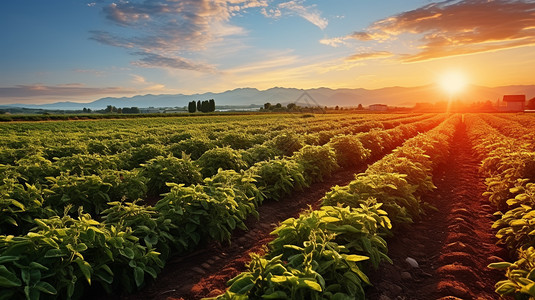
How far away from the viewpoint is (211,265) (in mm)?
4992

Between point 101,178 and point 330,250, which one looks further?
point 101,178

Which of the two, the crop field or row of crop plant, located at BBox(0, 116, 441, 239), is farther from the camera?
row of crop plant, located at BBox(0, 116, 441, 239)

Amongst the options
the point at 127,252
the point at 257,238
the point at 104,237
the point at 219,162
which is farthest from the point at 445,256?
the point at 219,162

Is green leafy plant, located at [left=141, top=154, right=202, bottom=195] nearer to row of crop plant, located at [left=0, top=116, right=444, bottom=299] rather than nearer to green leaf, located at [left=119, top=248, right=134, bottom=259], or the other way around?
row of crop plant, located at [left=0, top=116, right=444, bottom=299]

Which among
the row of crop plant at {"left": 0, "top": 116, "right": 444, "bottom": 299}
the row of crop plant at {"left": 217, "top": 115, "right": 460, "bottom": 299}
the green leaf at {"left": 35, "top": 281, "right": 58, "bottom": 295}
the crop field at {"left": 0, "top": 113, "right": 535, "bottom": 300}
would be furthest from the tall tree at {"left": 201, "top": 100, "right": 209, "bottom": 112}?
the green leaf at {"left": 35, "top": 281, "right": 58, "bottom": 295}

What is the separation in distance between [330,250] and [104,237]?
2.66m

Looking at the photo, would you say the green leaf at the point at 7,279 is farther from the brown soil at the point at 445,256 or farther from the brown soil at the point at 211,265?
the brown soil at the point at 445,256

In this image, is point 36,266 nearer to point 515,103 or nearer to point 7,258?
point 7,258

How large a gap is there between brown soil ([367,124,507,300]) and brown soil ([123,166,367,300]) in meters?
1.74

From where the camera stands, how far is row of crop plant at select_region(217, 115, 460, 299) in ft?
9.41

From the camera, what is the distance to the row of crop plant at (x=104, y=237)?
3.35 metres

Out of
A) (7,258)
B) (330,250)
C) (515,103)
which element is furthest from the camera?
(515,103)

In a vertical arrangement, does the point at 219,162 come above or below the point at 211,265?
above

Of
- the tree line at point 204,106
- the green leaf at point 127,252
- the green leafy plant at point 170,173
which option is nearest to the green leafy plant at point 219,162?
the green leafy plant at point 170,173
